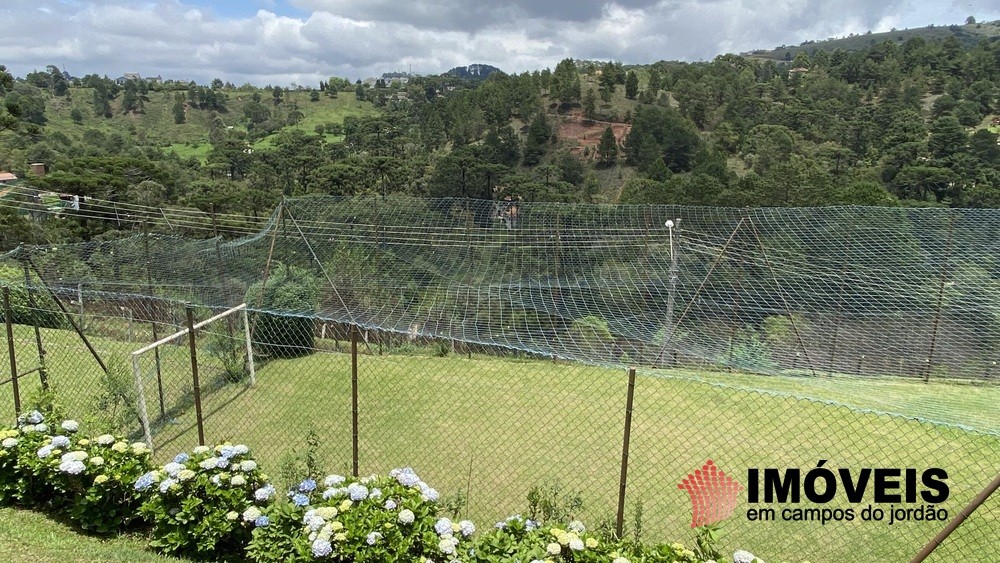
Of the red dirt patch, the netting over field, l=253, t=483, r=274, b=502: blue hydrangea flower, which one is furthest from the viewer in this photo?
the red dirt patch

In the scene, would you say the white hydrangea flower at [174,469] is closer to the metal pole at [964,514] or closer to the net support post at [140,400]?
the net support post at [140,400]

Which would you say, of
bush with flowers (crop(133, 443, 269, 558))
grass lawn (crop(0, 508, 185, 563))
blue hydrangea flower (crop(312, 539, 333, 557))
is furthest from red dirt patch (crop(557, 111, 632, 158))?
blue hydrangea flower (crop(312, 539, 333, 557))

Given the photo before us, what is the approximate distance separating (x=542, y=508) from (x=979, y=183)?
96.6 ft

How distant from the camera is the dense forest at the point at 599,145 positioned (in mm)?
23172

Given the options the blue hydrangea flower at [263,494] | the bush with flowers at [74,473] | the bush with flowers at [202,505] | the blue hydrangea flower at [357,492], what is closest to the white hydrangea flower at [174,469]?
the bush with flowers at [202,505]

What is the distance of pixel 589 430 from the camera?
460 cm

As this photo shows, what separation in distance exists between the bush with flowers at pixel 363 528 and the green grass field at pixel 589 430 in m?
1.06

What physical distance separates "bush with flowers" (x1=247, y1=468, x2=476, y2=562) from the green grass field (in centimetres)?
106

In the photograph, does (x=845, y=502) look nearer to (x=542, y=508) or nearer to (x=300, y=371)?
(x=542, y=508)

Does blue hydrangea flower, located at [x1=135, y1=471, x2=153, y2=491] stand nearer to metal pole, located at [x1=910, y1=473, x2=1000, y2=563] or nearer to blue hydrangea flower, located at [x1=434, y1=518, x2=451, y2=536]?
blue hydrangea flower, located at [x1=434, y1=518, x2=451, y2=536]

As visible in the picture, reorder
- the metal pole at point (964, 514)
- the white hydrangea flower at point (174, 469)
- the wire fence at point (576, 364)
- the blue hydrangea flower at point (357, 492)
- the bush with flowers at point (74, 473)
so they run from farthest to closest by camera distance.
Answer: the wire fence at point (576, 364), the bush with flowers at point (74, 473), the white hydrangea flower at point (174, 469), the blue hydrangea flower at point (357, 492), the metal pole at point (964, 514)

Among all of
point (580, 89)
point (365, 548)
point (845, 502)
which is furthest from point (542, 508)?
point (580, 89)

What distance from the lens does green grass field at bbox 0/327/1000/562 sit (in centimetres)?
337

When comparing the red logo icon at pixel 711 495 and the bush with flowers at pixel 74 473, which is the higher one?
the bush with flowers at pixel 74 473
